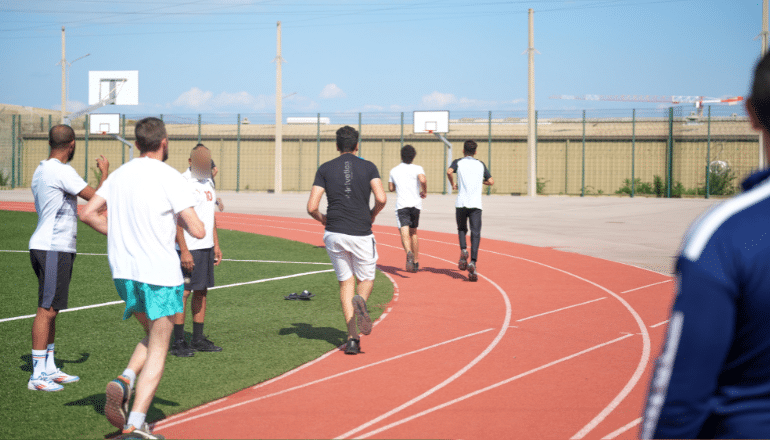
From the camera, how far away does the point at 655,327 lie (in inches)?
317

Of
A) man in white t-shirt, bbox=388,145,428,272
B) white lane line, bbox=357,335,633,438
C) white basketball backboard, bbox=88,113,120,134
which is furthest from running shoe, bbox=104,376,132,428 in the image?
white basketball backboard, bbox=88,113,120,134

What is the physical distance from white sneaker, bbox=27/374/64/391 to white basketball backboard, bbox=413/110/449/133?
31.4 m

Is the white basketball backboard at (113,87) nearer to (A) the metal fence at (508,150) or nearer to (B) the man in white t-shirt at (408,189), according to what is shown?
(A) the metal fence at (508,150)

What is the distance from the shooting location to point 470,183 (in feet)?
35.9

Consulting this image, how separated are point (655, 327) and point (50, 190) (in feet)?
21.1

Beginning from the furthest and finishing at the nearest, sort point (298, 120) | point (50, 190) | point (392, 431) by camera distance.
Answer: point (298, 120)
point (50, 190)
point (392, 431)

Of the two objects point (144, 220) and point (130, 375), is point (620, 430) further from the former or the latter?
point (144, 220)

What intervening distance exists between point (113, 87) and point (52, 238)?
36.4 meters

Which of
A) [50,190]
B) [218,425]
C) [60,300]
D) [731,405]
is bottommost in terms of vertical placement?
[218,425]

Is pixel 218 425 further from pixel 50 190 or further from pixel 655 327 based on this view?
pixel 655 327

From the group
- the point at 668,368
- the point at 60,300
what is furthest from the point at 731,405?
the point at 60,300

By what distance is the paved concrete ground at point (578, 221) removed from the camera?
1520 cm

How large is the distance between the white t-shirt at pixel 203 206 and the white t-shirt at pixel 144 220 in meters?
2.20

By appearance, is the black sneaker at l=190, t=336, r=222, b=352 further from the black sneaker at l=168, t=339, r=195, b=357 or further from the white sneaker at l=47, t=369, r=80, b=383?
the white sneaker at l=47, t=369, r=80, b=383
